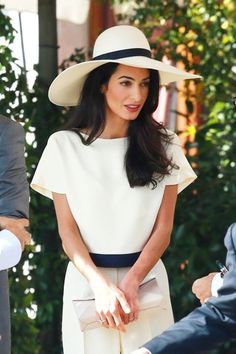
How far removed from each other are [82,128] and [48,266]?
1.75 metres

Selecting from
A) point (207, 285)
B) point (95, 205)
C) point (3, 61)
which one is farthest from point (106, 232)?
point (3, 61)

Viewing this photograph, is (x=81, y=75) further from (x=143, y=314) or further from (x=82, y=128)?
Answer: (x=143, y=314)

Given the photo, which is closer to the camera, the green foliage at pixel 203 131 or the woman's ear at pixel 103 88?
the woman's ear at pixel 103 88

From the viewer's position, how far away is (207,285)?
11.2ft

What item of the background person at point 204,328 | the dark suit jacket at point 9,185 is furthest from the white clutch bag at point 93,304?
the background person at point 204,328

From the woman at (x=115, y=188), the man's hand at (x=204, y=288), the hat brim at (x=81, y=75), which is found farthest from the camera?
the hat brim at (x=81, y=75)

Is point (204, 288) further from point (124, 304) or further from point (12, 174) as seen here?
point (12, 174)

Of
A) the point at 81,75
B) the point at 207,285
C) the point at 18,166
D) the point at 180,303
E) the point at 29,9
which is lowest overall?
the point at 180,303

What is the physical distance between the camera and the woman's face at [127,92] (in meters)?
4.34

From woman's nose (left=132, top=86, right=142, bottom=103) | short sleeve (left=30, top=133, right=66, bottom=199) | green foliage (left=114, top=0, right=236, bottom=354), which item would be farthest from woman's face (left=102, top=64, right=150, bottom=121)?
green foliage (left=114, top=0, right=236, bottom=354)

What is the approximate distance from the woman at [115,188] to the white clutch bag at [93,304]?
33 millimetres

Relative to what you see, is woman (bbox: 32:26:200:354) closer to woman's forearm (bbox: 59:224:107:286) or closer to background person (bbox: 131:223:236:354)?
woman's forearm (bbox: 59:224:107:286)

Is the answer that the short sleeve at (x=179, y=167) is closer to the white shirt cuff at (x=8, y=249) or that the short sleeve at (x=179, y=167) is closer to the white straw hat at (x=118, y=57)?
the white straw hat at (x=118, y=57)

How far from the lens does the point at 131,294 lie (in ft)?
13.6
